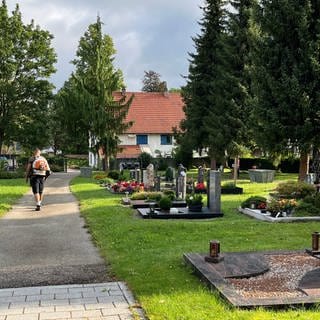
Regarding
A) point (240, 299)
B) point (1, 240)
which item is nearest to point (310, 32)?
point (1, 240)

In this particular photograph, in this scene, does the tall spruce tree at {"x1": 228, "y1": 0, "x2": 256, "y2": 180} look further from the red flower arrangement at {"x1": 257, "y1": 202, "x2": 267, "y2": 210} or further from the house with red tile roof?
the house with red tile roof

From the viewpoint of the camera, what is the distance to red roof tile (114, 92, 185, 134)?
193 ft

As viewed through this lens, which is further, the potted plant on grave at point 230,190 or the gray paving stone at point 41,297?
the potted plant on grave at point 230,190

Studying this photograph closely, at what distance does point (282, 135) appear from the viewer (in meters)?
→ 19.3

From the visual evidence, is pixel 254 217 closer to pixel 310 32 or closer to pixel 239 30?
pixel 310 32

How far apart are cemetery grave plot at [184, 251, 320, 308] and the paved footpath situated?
1.15 meters

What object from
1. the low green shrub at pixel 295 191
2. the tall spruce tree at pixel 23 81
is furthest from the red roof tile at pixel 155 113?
the low green shrub at pixel 295 191

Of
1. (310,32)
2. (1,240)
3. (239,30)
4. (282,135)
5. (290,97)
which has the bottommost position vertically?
(1,240)

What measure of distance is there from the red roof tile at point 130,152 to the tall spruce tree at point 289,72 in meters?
36.1

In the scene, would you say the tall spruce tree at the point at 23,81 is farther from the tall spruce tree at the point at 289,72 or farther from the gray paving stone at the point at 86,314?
the gray paving stone at the point at 86,314

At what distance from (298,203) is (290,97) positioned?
522 centimetres

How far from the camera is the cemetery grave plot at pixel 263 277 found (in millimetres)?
5785

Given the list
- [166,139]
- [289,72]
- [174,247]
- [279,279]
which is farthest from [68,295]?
[166,139]

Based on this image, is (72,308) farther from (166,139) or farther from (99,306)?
(166,139)
